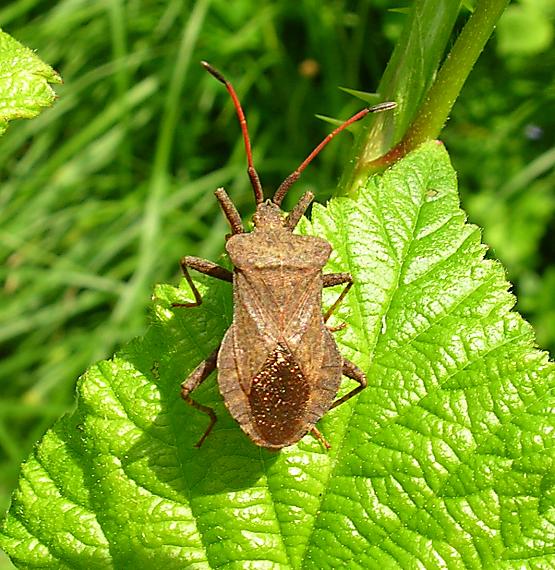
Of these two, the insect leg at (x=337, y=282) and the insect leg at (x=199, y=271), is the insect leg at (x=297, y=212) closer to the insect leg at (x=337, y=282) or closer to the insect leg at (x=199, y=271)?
the insect leg at (x=199, y=271)

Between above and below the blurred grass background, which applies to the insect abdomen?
above

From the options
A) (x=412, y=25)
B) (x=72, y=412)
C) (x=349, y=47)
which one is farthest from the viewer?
(x=349, y=47)

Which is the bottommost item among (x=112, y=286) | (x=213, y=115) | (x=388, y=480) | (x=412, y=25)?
(x=112, y=286)

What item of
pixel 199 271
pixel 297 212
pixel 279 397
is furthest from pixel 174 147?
pixel 279 397

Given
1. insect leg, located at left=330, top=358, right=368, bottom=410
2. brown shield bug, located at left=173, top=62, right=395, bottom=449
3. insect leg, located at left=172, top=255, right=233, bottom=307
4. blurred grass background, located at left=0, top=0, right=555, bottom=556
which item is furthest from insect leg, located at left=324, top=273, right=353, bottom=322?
blurred grass background, located at left=0, top=0, right=555, bottom=556

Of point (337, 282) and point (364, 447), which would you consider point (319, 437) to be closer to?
point (364, 447)

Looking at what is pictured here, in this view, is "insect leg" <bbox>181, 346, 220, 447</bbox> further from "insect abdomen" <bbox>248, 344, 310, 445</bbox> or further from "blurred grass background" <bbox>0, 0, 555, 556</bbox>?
"blurred grass background" <bbox>0, 0, 555, 556</bbox>

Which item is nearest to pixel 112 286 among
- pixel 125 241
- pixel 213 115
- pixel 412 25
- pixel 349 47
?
pixel 125 241

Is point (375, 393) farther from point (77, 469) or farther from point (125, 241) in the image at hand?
point (125, 241)
